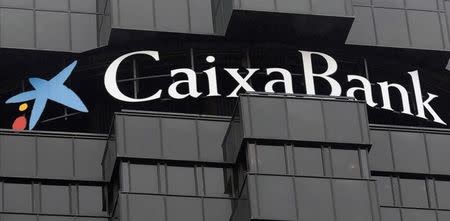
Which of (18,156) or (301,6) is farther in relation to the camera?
(301,6)

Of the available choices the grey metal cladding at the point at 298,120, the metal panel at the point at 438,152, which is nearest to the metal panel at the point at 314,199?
the grey metal cladding at the point at 298,120

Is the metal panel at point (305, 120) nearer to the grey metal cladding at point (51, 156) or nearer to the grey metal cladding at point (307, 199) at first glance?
the grey metal cladding at point (307, 199)

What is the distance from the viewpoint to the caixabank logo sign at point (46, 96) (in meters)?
78.2

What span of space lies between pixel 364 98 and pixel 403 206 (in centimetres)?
649

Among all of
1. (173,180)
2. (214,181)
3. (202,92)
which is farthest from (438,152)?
(173,180)

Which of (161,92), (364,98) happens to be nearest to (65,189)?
(161,92)

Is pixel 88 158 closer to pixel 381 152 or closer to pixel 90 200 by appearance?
pixel 90 200

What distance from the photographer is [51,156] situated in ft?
247

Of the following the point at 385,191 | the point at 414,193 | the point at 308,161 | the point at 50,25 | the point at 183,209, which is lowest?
the point at 183,209

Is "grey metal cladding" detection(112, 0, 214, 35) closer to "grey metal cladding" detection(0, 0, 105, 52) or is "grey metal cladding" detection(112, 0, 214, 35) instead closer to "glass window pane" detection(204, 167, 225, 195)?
"grey metal cladding" detection(0, 0, 105, 52)

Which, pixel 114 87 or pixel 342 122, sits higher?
pixel 114 87

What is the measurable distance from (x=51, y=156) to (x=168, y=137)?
5242 millimetres

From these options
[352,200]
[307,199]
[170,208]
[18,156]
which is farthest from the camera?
[18,156]

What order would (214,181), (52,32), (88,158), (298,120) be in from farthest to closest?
1. (52,32)
2. (88,158)
3. (214,181)
4. (298,120)
